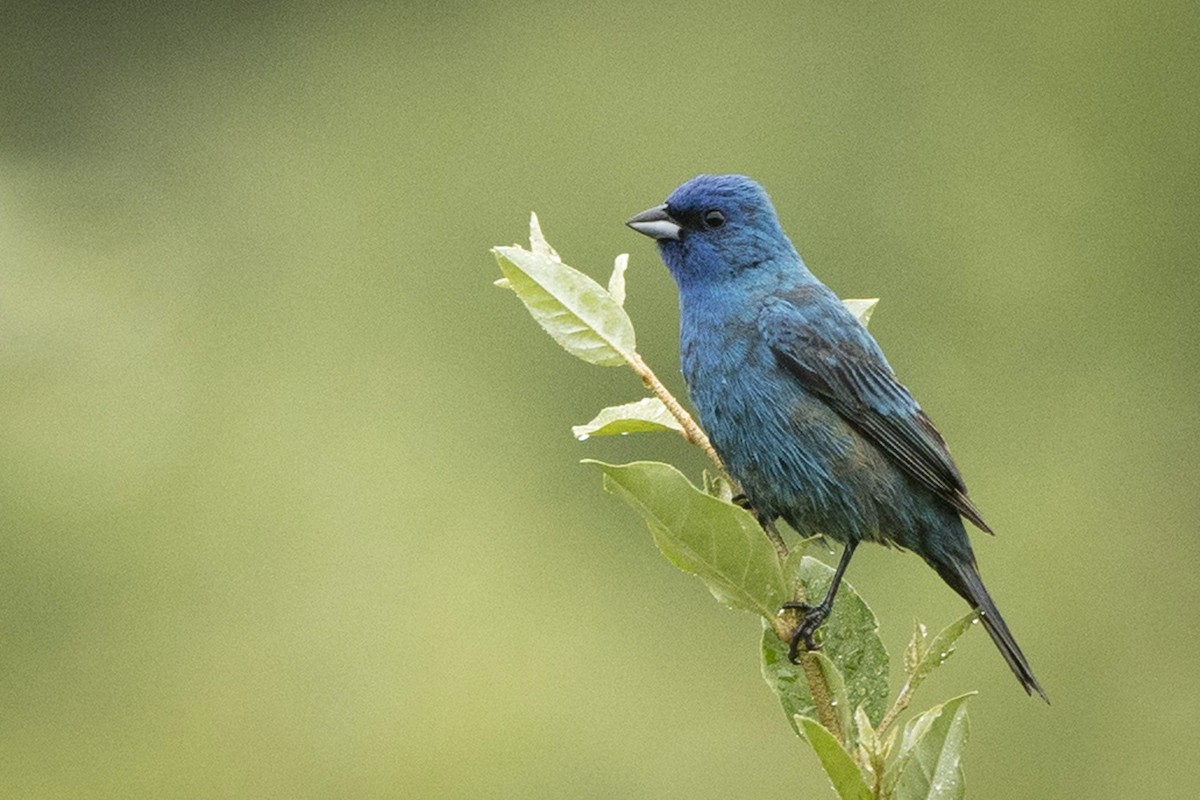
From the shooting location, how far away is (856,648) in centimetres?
226

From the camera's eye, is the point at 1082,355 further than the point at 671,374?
Yes

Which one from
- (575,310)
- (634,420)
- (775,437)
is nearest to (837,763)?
(634,420)

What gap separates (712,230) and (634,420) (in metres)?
1.57

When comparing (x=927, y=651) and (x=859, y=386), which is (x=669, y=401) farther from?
(x=859, y=386)

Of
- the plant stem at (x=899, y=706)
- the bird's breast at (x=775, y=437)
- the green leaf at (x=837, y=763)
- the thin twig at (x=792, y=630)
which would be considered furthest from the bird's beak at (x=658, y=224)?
the green leaf at (x=837, y=763)

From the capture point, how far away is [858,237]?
8.97 m

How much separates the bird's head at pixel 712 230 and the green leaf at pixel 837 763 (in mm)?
2052

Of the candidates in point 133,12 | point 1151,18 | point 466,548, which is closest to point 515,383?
point 466,548

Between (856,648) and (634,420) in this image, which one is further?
(634,420)

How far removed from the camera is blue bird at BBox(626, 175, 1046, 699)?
11.7ft

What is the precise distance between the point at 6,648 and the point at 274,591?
1395 mm

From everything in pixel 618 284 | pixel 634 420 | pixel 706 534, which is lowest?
pixel 706 534

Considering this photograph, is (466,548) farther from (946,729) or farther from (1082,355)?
(946,729)

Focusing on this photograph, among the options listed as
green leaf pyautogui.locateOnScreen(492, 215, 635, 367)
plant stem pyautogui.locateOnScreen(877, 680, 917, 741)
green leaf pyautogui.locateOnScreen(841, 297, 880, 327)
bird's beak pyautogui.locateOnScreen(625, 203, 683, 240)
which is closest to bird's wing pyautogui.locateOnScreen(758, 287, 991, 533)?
bird's beak pyautogui.locateOnScreen(625, 203, 683, 240)
